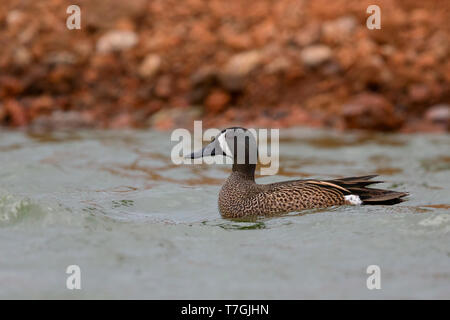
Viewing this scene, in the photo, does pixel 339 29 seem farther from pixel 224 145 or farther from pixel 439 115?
pixel 224 145

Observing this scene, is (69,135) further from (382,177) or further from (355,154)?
(382,177)

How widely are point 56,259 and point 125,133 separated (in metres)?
7.68

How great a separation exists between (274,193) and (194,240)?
1297mm

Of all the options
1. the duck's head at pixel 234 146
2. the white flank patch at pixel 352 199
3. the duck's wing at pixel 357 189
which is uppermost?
the duck's head at pixel 234 146

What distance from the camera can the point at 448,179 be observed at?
985cm

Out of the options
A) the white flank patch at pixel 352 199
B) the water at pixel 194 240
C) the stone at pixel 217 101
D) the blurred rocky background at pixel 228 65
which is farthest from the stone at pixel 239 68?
the white flank patch at pixel 352 199

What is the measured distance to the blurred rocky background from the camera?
14.3 metres

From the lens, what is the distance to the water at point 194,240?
5672 mm

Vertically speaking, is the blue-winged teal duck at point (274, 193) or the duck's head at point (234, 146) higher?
the duck's head at point (234, 146)

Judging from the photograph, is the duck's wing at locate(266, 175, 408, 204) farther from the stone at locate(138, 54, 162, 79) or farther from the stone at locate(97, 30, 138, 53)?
the stone at locate(97, 30, 138, 53)

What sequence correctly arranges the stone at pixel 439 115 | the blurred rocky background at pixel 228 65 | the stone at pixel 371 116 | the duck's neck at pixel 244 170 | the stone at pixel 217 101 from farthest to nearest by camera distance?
the stone at pixel 217 101 < the blurred rocky background at pixel 228 65 < the stone at pixel 439 115 < the stone at pixel 371 116 < the duck's neck at pixel 244 170

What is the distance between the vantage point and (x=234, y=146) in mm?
7996

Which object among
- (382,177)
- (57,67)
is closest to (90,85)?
(57,67)

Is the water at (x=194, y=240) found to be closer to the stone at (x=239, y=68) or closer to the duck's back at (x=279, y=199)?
the duck's back at (x=279, y=199)
